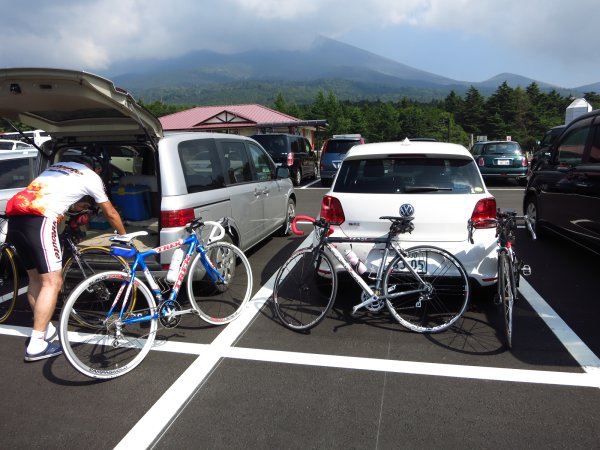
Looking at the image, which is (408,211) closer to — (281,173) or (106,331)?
(106,331)

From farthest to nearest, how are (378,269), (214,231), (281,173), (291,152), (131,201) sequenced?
(291,152), (281,173), (131,201), (214,231), (378,269)

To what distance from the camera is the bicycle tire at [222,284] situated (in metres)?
4.11

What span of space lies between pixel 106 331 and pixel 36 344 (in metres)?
0.53

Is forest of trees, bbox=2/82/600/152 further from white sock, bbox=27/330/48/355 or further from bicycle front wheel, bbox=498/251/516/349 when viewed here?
white sock, bbox=27/330/48/355

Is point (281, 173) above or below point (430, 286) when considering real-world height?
above

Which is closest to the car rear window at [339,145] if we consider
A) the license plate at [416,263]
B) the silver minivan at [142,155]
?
the silver minivan at [142,155]

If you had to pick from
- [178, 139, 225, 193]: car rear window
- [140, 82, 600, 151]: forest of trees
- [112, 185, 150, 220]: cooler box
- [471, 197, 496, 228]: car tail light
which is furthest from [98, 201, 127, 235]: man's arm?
[140, 82, 600, 151]: forest of trees

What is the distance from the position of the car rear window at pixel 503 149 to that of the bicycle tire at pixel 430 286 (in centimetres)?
1301

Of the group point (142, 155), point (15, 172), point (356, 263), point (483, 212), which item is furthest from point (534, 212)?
point (15, 172)

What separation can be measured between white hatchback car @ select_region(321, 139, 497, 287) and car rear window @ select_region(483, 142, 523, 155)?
12360mm

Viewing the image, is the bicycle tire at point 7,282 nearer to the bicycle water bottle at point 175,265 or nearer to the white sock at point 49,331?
the white sock at point 49,331

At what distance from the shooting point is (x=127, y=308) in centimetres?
345

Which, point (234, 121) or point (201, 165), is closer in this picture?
point (201, 165)

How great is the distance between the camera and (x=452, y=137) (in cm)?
7962
